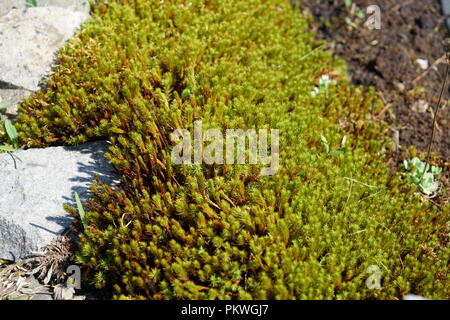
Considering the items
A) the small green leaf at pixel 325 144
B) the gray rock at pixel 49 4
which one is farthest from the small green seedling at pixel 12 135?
the small green leaf at pixel 325 144

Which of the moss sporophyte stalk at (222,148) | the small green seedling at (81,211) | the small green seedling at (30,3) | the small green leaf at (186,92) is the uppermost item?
the small green seedling at (30,3)

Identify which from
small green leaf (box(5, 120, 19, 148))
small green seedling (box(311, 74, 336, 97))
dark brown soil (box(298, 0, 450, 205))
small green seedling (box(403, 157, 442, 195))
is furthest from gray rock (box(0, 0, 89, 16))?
small green seedling (box(403, 157, 442, 195))

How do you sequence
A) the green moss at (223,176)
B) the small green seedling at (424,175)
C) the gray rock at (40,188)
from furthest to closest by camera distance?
1. the small green seedling at (424,175)
2. the gray rock at (40,188)
3. the green moss at (223,176)

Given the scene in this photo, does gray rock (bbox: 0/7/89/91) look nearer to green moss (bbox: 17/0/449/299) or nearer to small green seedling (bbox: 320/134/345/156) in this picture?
green moss (bbox: 17/0/449/299)

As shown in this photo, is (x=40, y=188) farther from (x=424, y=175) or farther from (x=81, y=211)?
(x=424, y=175)

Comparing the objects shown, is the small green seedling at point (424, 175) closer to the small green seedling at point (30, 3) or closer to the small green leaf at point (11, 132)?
the small green leaf at point (11, 132)

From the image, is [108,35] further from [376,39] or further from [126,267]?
[376,39]

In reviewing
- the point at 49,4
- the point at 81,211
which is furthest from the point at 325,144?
the point at 49,4
